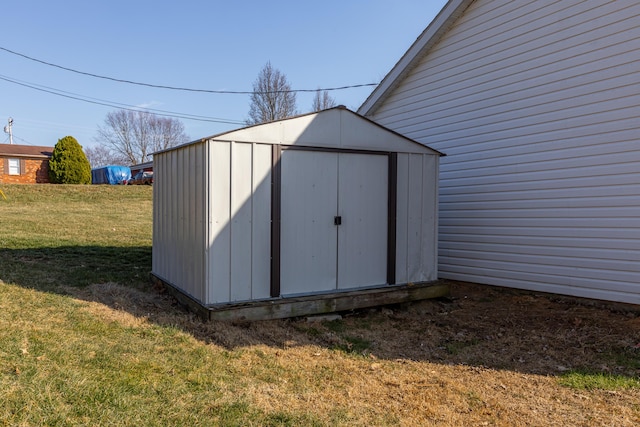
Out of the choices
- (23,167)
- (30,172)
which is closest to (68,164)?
(30,172)

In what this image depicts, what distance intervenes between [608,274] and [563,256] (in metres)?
0.61

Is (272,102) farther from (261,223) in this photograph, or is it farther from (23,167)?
(261,223)

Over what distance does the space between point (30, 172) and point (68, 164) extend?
4.38 metres

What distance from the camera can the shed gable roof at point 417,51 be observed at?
25.3 ft

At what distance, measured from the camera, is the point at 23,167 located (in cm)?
2761

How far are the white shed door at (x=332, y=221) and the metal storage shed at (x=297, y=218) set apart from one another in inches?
0.5

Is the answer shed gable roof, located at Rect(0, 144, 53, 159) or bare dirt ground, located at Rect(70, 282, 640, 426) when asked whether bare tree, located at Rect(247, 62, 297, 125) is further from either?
bare dirt ground, located at Rect(70, 282, 640, 426)

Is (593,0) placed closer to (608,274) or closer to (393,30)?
(608,274)

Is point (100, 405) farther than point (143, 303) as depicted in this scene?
No

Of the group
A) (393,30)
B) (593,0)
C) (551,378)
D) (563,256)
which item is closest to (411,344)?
(551,378)

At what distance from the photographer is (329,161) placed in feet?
18.7

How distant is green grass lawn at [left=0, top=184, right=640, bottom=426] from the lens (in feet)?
9.66

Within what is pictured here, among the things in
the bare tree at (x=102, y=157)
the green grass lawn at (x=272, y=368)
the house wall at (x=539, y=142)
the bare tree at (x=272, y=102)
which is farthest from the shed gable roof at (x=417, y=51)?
the bare tree at (x=102, y=157)

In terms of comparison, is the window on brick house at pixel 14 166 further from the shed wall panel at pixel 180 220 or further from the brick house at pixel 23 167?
the shed wall panel at pixel 180 220
